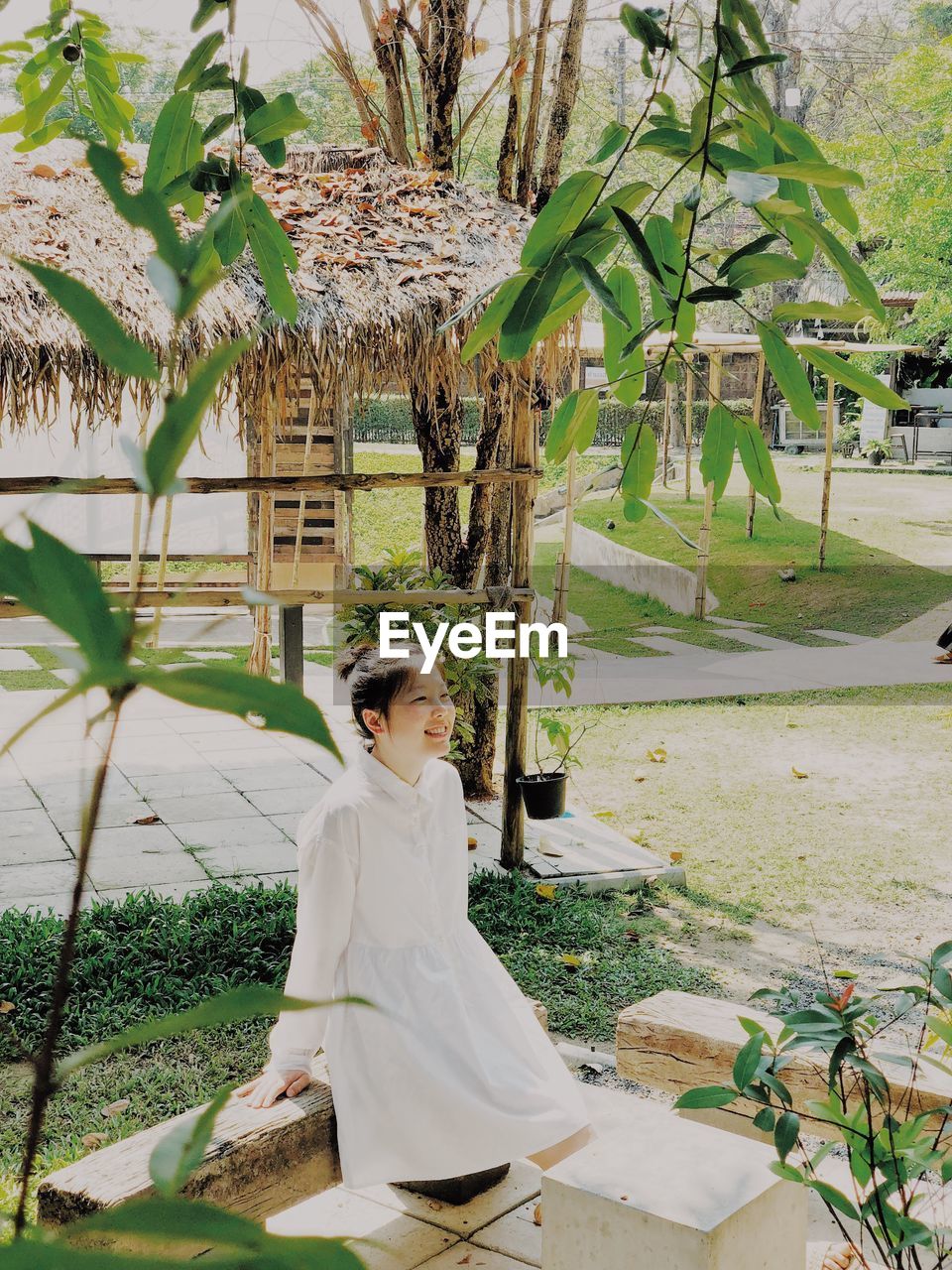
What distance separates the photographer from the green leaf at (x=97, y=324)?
407mm

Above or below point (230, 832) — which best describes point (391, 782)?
above

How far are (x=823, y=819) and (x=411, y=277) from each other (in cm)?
344

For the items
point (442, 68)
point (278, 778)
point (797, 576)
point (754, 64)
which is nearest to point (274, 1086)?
point (754, 64)

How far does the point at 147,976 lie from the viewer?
4359 millimetres

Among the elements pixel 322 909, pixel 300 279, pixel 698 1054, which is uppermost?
pixel 300 279

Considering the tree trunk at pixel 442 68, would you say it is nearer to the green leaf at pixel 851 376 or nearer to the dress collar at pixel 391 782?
the dress collar at pixel 391 782

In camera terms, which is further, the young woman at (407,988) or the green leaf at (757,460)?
the young woman at (407,988)

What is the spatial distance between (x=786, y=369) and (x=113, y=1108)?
121 inches

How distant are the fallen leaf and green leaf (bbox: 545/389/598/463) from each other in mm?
2746

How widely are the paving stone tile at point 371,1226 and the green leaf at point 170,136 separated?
219 cm

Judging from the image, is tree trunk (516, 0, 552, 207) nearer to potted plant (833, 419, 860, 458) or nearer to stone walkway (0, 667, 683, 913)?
stone walkway (0, 667, 683, 913)

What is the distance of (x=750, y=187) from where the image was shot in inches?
36.1

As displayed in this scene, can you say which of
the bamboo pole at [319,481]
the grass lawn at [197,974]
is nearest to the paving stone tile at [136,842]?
the grass lawn at [197,974]

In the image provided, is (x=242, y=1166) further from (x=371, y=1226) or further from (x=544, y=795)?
(x=544, y=795)
